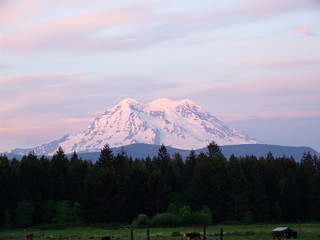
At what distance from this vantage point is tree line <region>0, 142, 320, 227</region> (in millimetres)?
118750

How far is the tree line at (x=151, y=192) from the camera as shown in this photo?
4675 inches

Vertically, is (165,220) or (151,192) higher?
(151,192)

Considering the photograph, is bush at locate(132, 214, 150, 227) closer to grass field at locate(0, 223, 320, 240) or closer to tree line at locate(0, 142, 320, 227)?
tree line at locate(0, 142, 320, 227)

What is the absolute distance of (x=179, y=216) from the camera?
113 m

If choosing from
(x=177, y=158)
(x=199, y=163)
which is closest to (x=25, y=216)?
(x=199, y=163)

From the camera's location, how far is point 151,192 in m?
123

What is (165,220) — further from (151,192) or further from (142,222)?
(151,192)

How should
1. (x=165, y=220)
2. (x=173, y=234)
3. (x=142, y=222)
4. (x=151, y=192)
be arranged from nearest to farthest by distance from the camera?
(x=173, y=234) < (x=142, y=222) < (x=165, y=220) < (x=151, y=192)

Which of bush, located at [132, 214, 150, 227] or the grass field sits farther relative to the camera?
bush, located at [132, 214, 150, 227]

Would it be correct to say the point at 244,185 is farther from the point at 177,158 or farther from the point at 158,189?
the point at 177,158

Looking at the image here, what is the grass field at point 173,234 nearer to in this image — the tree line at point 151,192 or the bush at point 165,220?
the bush at point 165,220

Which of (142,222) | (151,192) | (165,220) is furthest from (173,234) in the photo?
(151,192)

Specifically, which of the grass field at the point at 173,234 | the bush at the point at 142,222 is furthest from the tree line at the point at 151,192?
the grass field at the point at 173,234

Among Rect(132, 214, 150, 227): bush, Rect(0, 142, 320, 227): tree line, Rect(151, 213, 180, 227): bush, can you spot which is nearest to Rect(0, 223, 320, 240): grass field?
Rect(132, 214, 150, 227): bush
